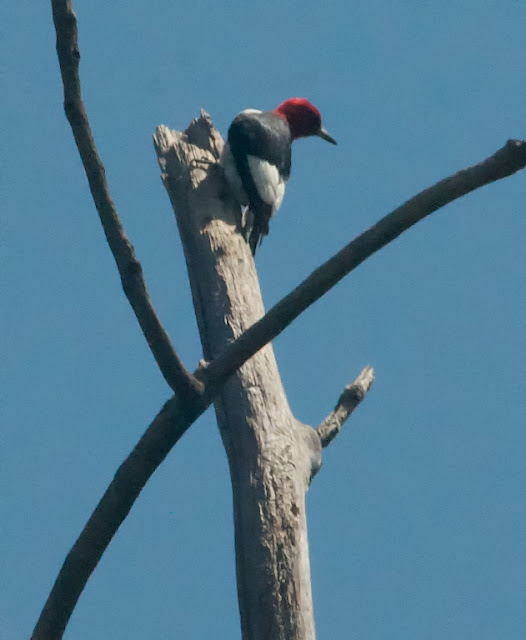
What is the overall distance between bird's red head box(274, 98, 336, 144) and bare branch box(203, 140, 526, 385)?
3.94 m

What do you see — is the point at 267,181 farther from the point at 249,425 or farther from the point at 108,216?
the point at 108,216

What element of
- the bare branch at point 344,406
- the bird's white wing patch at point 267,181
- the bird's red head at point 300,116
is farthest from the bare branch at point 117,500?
the bird's red head at point 300,116

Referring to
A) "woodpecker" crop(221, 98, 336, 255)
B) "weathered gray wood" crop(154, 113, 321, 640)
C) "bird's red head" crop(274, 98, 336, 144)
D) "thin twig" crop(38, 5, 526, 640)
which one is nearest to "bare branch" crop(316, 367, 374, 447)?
"weathered gray wood" crop(154, 113, 321, 640)

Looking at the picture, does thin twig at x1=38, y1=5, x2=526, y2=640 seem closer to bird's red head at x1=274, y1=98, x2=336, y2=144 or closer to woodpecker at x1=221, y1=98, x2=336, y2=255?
woodpecker at x1=221, y1=98, x2=336, y2=255

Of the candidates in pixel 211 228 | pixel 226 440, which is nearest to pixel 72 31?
pixel 226 440

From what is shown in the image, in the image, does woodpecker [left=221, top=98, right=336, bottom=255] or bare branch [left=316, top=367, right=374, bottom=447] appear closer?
bare branch [left=316, top=367, right=374, bottom=447]

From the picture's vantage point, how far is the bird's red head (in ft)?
20.5

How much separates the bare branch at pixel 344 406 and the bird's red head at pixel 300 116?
260 centimetres

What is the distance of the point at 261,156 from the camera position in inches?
203

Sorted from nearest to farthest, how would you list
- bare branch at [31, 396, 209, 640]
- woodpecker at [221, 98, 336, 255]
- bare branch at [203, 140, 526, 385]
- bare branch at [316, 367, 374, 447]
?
bare branch at [203, 140, 526, 385] < bare branch at [31, 396, 209, 640] < bare branch at [316, 367, 374, 447] < woodpecker at [221, 98, 336, 255]

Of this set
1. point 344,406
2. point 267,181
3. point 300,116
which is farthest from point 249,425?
point 300,116

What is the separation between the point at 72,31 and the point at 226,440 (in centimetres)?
163

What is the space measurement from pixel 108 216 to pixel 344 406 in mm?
1735

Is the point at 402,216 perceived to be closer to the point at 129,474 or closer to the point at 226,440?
the point at 129,474
